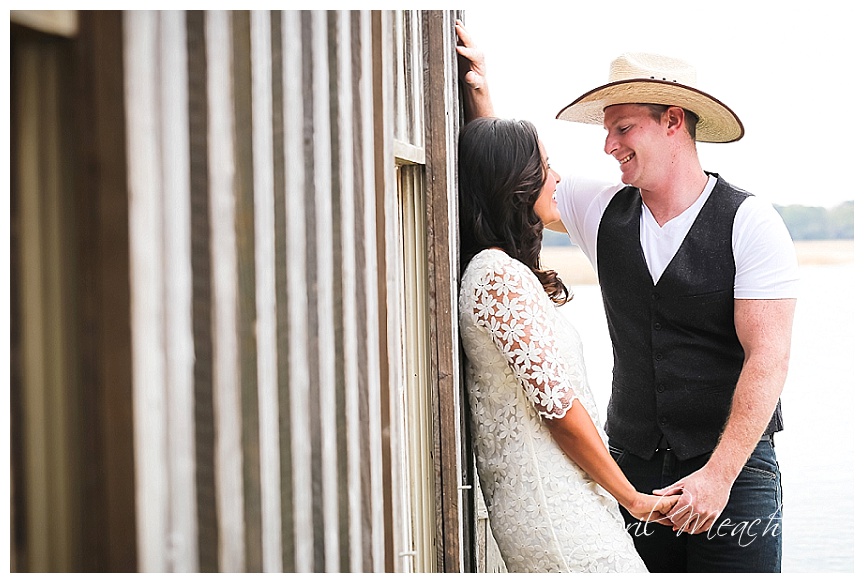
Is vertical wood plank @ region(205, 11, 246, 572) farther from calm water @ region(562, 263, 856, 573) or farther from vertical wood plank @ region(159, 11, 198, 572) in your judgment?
calm water @ region(562, 263, 856, 573)

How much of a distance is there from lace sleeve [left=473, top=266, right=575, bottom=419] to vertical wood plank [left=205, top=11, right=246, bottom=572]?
112 centimetres

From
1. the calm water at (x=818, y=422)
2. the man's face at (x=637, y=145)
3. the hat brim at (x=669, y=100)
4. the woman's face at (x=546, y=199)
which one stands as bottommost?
the calm water at (x=818, y=422)

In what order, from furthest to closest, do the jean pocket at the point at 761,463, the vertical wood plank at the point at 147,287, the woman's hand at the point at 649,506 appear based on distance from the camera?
1. the jean pocket at the point at 761,463
2. the woman's hand at the point at 649,506
3. the vertical wood plank at the point at 147,287

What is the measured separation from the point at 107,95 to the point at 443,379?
53.1 inches

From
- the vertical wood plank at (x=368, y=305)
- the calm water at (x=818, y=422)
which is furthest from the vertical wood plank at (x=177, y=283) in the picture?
the calm water at (x=818, y=422)

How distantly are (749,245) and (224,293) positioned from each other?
1760mm

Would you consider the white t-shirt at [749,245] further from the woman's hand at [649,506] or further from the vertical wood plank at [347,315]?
the vertical wood plank at [347,315]

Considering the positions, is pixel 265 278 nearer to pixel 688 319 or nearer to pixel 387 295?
pixel 387 295

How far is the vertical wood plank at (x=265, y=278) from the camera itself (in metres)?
0.93

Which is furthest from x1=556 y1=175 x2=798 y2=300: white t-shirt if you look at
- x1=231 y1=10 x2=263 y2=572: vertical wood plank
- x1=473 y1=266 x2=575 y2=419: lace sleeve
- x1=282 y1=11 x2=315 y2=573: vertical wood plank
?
x1=231 y1=10 x2=263 y2=572: vertical wood plank

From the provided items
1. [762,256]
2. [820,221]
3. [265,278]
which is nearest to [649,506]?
[762,256]

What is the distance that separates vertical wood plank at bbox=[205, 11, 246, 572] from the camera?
855 millimetres

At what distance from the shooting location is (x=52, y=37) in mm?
737

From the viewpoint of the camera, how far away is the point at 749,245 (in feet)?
7.52
